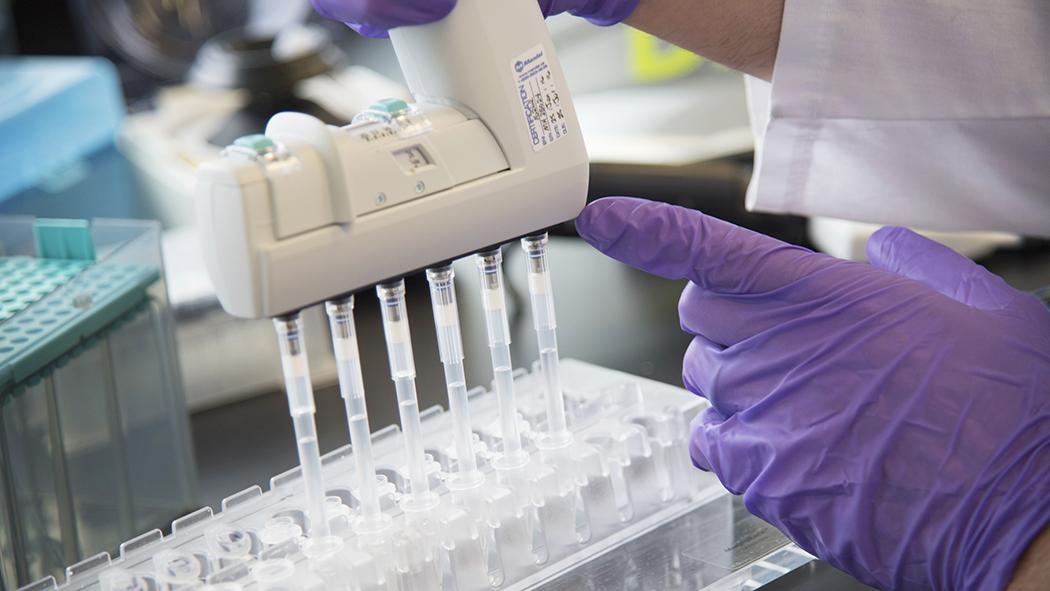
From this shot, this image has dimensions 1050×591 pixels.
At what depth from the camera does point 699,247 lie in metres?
0.92

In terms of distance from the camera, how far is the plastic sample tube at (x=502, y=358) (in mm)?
958

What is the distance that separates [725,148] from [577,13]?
33.2 inches

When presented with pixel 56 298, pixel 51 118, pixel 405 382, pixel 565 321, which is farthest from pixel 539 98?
pixel 51 118

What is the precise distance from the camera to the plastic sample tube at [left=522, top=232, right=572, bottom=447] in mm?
960

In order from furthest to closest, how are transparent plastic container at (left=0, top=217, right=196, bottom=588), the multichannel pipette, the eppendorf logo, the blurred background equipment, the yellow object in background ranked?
the yellow object in background < the blurred background equipment < transparent plastic container at (left=0, top=217, right=196, bottom=588) < the eppendorf logo < the multichannel pipette

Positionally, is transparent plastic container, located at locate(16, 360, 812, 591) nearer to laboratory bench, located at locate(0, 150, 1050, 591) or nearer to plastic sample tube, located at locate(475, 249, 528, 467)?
plastic sample tube, located at locate(475, 249, 528, 467)

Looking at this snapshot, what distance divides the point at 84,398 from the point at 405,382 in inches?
15.2

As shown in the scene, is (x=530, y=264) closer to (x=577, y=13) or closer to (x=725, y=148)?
(x=577, y=13)

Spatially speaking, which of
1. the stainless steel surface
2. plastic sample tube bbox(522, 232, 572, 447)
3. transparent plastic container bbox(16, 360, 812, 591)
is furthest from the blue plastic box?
the stainless steel surface

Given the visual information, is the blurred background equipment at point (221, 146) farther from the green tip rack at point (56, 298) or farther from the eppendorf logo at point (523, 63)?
the eppendorf logo at point (523, 63)

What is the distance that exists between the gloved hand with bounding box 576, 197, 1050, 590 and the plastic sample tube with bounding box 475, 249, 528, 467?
0.28 feet

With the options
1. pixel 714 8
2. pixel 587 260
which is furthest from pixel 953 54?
pixel 587 260

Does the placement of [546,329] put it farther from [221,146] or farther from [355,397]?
[221,146]

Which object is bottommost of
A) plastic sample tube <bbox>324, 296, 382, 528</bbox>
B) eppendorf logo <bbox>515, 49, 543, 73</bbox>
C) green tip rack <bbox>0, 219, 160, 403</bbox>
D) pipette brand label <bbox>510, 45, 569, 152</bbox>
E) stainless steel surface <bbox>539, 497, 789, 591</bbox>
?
stainless steel surface <bbox>539, 497, 789, 591</bbox>
